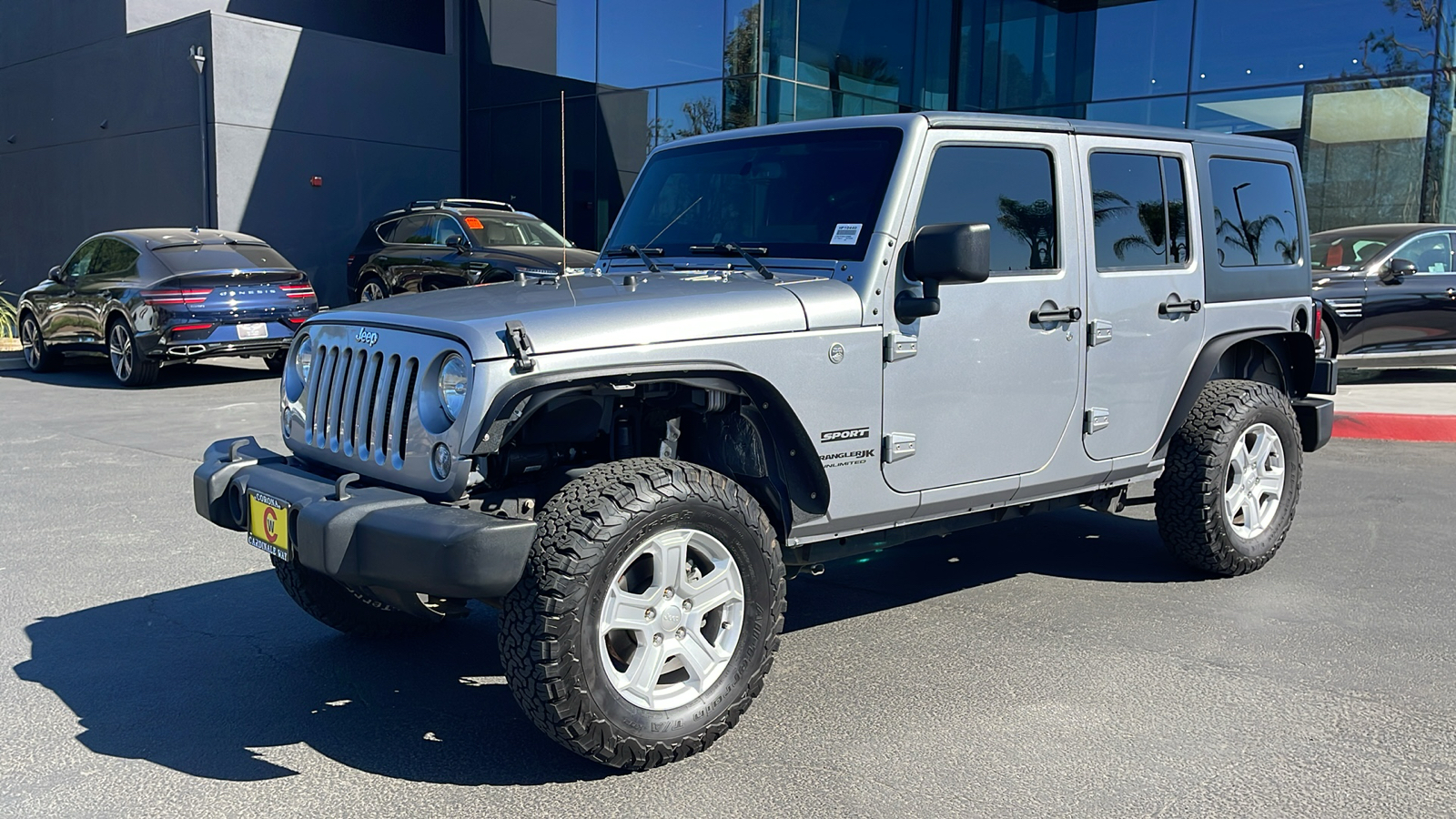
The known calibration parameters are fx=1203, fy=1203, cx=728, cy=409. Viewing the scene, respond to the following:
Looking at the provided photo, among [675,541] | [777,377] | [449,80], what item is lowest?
[675,541]

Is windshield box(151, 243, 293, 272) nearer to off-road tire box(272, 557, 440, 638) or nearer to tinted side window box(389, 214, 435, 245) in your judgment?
tinted side window box(389, 214, 435, 245)

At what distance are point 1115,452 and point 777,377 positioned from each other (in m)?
1.95

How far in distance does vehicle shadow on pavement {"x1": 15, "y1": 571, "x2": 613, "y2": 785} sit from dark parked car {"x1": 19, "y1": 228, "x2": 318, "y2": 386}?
25.0 feet

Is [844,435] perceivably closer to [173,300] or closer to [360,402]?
[360,402]

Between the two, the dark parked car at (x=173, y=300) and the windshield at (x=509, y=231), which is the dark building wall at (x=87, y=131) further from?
the windshield at (x=509, y=231)

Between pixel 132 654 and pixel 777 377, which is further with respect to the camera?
pixel 132 654

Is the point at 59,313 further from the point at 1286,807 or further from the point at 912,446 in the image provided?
the point at 1286,807

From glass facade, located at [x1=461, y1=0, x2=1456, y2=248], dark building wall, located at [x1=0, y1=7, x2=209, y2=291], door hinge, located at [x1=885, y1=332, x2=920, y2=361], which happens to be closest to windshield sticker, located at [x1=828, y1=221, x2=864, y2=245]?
door hinge, located at [x1=885, y1=332, x2=920, y2=361]

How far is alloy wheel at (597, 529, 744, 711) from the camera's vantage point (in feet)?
11.8

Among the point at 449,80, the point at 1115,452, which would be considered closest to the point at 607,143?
the point at 449,80

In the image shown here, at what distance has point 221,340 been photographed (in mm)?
12297

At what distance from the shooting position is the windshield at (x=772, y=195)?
4367 mm

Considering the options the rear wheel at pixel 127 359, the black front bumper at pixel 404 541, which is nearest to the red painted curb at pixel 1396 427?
the black front bumper at pixel 404 541

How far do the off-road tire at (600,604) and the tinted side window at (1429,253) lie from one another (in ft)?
36.9
